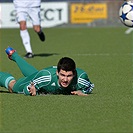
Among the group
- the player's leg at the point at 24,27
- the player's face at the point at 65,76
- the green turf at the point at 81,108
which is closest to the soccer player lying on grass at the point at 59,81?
the player's face at the point at 65,76

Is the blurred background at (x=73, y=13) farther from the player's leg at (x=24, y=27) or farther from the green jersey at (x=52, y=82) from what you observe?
the green jersey at (x=52, y=82)

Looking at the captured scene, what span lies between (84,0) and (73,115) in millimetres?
27938

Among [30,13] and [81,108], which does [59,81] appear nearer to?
[81,108]

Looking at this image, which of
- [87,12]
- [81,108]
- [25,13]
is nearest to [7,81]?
[81,108]

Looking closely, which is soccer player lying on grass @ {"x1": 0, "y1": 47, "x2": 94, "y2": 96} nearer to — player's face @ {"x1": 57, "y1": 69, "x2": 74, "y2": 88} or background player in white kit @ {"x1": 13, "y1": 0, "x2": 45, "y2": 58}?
player's face @ {"x1": 57, "y1": 69, "x2": 74, "y2": 88}

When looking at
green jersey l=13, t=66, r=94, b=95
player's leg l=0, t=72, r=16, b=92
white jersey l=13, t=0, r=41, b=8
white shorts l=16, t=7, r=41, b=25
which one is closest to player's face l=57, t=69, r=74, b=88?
green jersey l=13, t=66, r=94, b=95

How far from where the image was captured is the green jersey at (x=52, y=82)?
8.32 meters

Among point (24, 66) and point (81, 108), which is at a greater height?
point (24, 66)

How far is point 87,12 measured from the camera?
113 ft

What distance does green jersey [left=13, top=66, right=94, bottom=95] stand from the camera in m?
8.32

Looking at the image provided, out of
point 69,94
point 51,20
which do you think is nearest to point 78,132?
point 69,94

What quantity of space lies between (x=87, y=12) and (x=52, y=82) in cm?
2643

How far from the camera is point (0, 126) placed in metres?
6.64

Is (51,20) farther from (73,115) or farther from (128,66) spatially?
(73,115)
